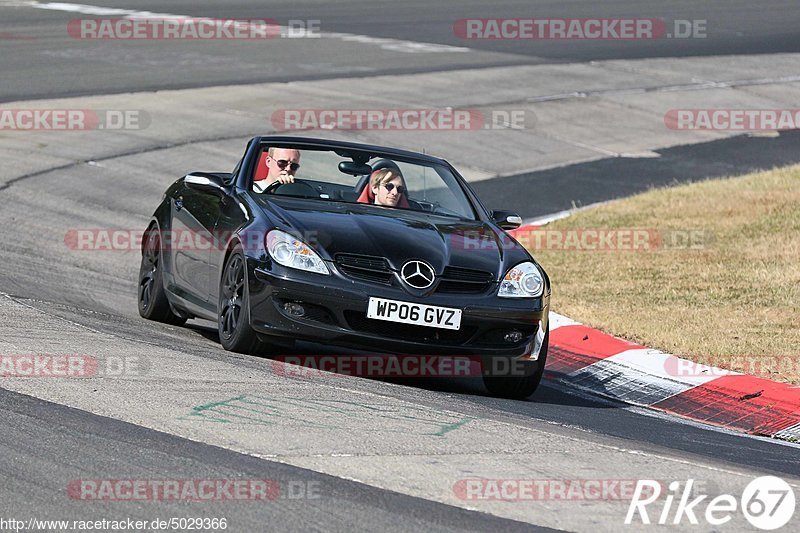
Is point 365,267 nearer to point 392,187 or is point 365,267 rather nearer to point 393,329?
point 393,329

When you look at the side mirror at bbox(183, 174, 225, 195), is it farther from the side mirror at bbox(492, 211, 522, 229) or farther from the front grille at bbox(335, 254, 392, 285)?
the side mirror at bbox(492, 211, 522, 229)

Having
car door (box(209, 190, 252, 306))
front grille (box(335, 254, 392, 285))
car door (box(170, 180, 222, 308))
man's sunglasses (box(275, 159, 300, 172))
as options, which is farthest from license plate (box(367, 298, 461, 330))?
man's sunglasses (box(275, 159, 300, 172))

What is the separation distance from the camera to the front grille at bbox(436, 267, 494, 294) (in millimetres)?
8133

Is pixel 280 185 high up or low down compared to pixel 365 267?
up

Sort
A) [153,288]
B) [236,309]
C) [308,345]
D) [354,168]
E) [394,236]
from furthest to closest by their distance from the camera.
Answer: [153,288], [308,345], [354,168], [236,309], [394,236]

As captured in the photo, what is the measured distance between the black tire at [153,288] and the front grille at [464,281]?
247 cm

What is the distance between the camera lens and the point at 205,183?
31.1 feet

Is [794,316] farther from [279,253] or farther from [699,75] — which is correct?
[699,75]

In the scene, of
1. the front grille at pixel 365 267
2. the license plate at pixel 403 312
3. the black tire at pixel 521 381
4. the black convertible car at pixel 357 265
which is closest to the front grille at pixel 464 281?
the black convertible car at pixel 357 265

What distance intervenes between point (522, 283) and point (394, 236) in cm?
77

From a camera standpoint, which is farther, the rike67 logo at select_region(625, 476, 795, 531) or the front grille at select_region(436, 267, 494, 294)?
the front grille at select_region(436, 267, 494, 294)

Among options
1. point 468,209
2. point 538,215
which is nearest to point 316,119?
point 538,215

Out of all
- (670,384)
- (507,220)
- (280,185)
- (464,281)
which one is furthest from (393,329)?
(670,384)

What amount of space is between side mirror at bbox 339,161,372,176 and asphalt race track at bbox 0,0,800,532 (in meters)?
1.17
